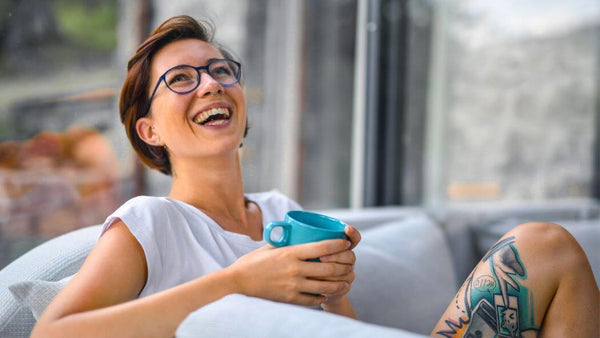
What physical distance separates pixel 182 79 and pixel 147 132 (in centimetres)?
15

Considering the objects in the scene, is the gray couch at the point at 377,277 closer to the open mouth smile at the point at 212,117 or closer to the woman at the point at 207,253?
the woman at the point at 207,253

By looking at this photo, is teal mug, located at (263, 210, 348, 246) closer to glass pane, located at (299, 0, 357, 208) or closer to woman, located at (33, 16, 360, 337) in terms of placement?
woman, located at (33, 16, 360, 337)

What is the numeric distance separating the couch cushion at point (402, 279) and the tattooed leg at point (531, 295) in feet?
1.25

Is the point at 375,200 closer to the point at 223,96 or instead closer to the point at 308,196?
the point at 308,196

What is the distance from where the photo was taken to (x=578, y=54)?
2.89m

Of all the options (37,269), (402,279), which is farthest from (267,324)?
(402,279)

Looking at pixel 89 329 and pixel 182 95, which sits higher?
pixel 182 95

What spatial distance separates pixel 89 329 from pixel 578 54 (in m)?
2.99

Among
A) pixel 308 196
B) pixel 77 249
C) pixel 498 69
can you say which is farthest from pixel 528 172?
pixel 77 249

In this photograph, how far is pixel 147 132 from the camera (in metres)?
1.16

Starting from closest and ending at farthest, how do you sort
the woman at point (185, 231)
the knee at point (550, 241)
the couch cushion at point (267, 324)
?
the couch cushion at point (267, 324) → the woman at point (185, 231) → the knee at point (550, 241)

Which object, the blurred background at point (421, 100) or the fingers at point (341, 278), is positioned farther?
the blurred background at point (421, 100)

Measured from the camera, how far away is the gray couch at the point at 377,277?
0.71 metres

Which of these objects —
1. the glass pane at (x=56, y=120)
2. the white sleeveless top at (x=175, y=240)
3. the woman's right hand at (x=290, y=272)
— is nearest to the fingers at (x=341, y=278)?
the woman's right hand at (x=290, y=272)
